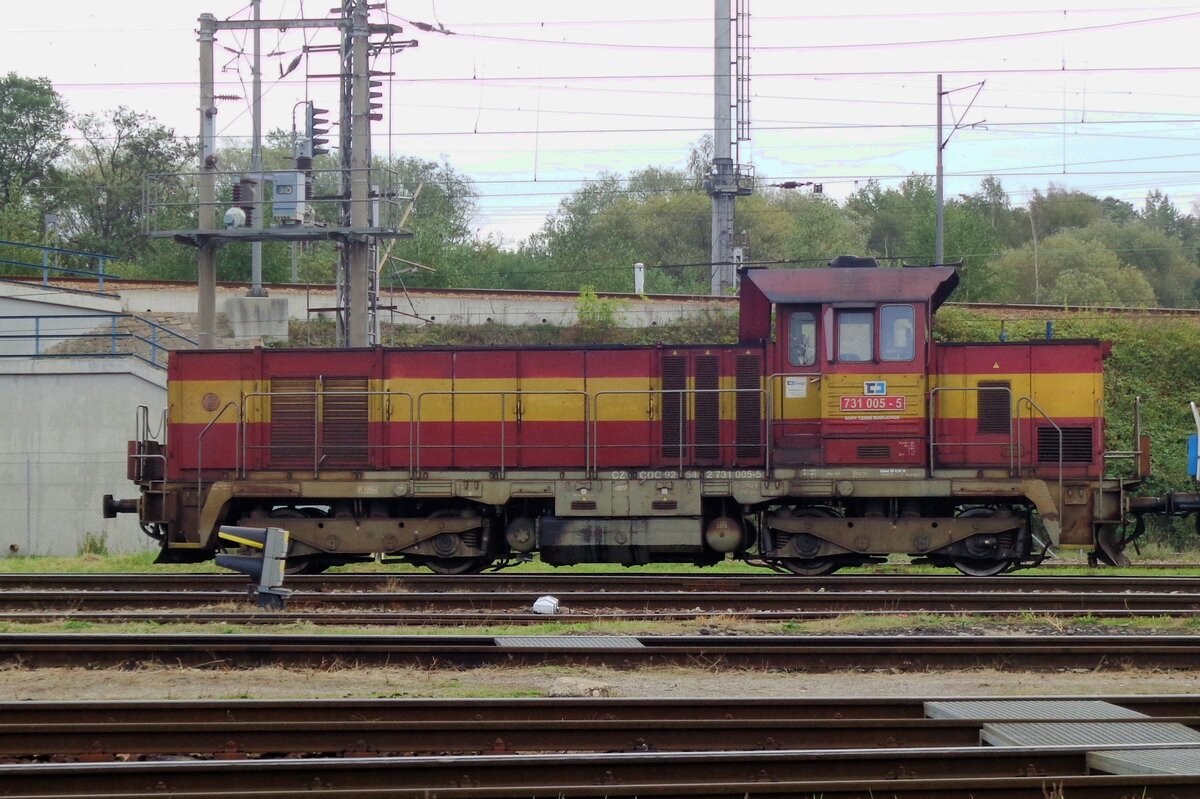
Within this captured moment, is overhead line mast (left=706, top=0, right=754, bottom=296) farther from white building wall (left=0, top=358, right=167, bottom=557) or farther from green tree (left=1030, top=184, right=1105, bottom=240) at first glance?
green tree (left=1030, top=184, right=1105, bottom=240)

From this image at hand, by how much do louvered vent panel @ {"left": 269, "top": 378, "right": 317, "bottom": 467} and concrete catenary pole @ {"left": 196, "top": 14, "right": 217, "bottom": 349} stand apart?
21.6 feet

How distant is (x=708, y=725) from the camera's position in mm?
7102

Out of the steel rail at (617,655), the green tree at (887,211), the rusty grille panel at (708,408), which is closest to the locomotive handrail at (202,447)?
the steel rail at (617,655)

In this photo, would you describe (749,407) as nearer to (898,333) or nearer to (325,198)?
(898,333)

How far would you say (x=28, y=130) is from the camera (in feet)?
178

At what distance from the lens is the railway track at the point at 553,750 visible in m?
5.98

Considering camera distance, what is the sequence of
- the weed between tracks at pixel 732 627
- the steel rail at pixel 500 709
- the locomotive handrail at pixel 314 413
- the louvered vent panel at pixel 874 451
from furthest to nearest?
the locomotive handrail at pixel 314 413 → the louvered vent panel at pixel 874 451 → the weed between tracks at pixel 732 627 → the steel rail at pixel 500 709

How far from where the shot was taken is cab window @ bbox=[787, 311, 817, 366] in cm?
1491

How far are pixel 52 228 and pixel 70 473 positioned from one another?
2506 cm

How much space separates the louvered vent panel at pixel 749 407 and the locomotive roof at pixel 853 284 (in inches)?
38.8

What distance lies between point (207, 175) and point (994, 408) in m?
14.4

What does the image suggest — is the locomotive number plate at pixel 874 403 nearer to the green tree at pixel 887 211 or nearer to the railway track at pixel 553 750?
the railway track at pixel 553 750

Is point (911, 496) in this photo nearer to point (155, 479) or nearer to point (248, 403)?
point (248, 403)

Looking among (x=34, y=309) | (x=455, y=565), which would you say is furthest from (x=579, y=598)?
(x=34, y=309)
